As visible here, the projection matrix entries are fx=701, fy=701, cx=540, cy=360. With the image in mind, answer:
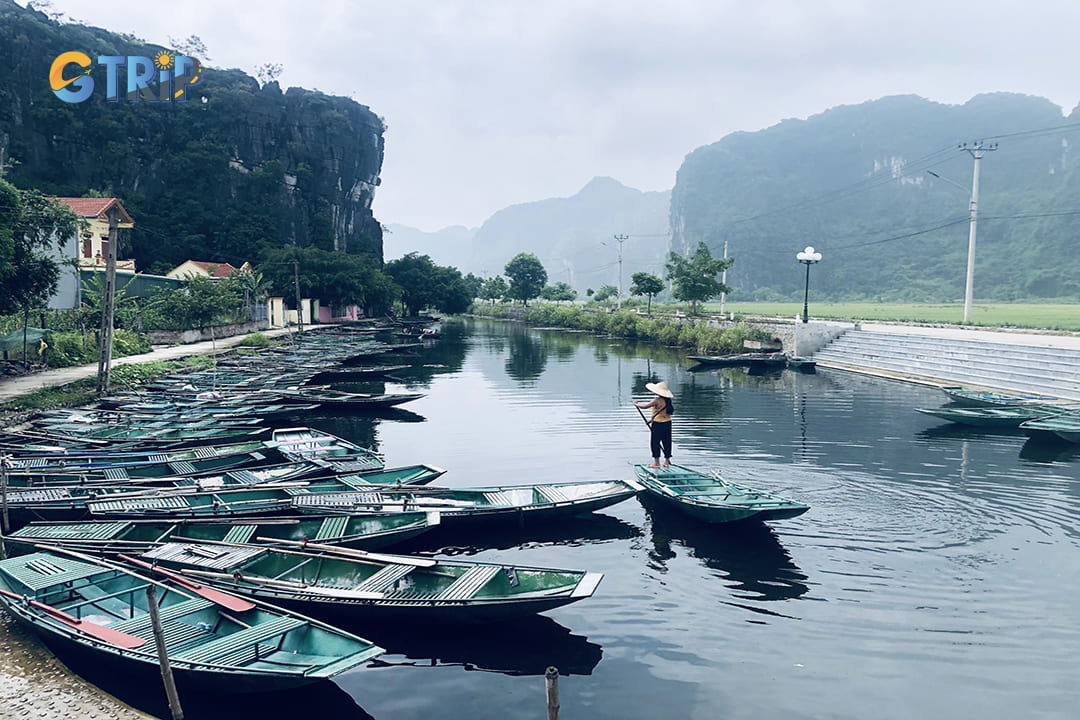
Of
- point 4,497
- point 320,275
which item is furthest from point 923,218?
point 4,497

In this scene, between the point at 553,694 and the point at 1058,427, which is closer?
the point at 553,694

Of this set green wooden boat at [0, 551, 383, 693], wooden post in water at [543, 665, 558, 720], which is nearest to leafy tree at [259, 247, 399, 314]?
green wooden boat at [0, 551, 383, 693]

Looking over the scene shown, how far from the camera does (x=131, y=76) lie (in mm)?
85625

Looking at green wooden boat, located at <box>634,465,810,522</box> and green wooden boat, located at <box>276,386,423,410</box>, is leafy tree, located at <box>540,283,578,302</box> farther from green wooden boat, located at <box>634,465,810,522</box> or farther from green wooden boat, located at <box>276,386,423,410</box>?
green wooden boat, located at <box>634,465,810,522</box>

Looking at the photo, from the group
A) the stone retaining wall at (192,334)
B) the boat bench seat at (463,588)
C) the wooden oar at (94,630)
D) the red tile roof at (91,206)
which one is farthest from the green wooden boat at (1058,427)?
the red tile roof at (91,206)

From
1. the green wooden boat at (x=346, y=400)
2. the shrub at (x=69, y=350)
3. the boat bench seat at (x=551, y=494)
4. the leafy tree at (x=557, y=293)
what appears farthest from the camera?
the leafy tree at (x=557, y=293)

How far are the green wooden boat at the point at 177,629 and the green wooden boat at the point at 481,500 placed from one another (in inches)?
140

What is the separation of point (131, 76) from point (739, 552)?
98.5 meters

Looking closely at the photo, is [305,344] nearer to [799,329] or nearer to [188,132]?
[799,329]

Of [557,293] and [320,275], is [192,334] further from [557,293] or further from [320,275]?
[557,293]

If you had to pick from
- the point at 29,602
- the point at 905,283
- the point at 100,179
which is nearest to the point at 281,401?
the point at 29,602

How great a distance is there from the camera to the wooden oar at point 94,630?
735 centimetres

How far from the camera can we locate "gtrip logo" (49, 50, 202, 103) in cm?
7881

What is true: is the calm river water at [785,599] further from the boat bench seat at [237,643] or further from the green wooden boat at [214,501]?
the green wooden boat at [214,501]
